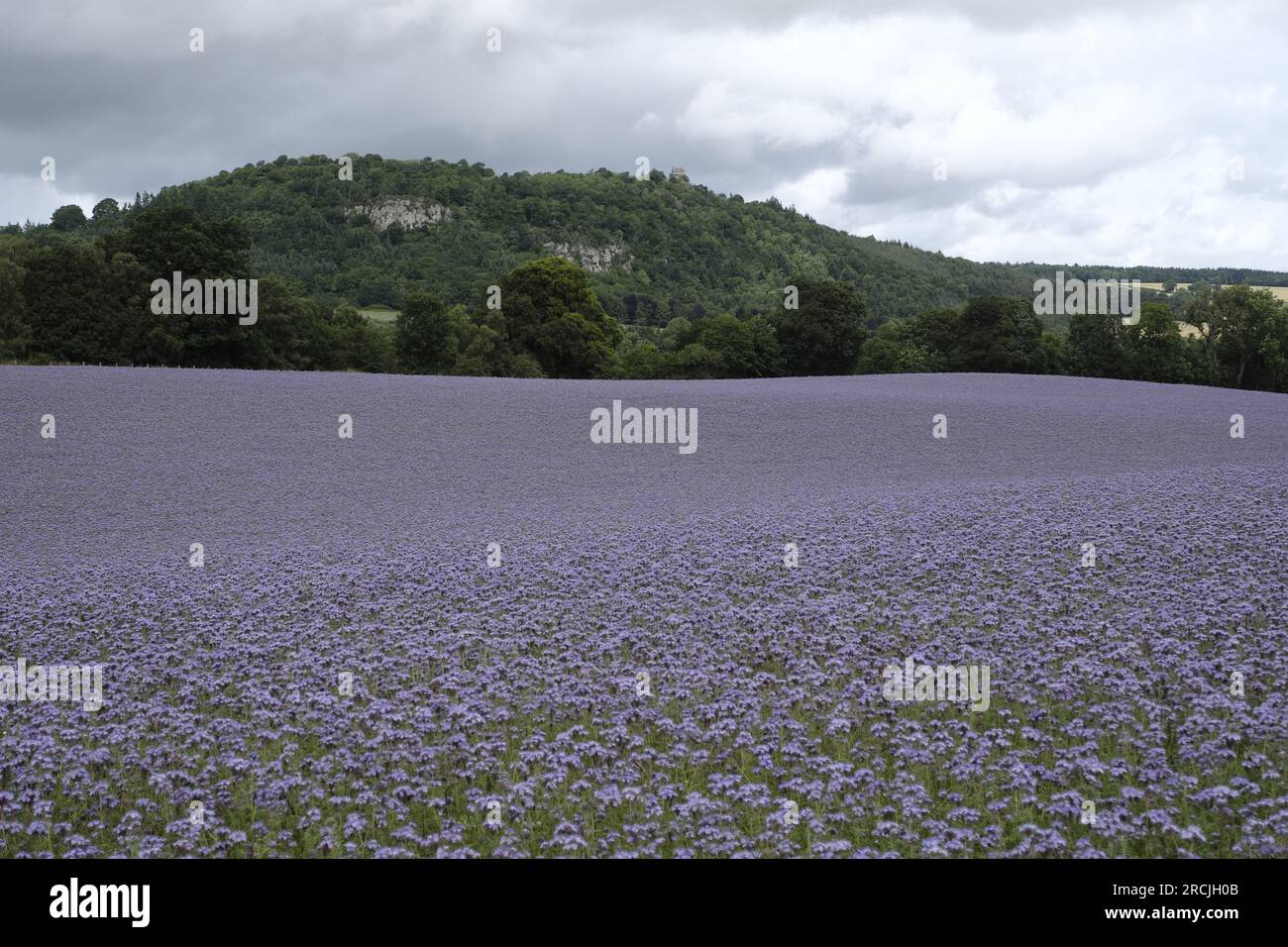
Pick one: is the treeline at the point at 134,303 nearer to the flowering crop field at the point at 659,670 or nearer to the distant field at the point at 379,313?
the distant field at the point at 379,313

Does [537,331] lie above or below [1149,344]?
above

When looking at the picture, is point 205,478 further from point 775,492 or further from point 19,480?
point 775,492

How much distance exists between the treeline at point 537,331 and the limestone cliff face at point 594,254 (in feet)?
67.8

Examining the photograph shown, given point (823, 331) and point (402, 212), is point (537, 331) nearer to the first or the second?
point (823, 331)

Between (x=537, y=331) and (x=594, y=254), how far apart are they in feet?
104

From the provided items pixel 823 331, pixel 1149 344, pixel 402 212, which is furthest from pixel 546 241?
pixel 1149 344

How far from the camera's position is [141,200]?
319 ft

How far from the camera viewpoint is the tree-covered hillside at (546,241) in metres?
81.4

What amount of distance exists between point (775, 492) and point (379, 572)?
8.52 m

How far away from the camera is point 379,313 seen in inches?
3078

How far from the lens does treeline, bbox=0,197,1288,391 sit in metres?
48.5

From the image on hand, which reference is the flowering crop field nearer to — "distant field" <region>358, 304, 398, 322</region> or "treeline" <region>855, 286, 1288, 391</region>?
"treeline" <region>855, 286, 1288, 391</region>

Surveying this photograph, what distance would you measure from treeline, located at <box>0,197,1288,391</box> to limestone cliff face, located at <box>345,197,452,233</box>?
61.2 ft

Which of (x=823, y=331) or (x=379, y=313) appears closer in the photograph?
(x=823, y=331)
